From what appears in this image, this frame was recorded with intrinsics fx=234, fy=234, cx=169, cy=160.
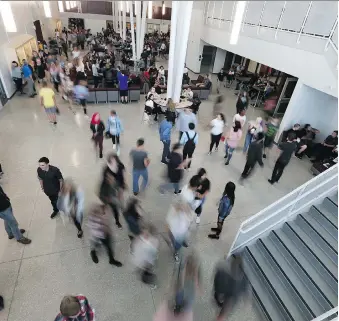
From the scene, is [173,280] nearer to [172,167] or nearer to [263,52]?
[172,167]

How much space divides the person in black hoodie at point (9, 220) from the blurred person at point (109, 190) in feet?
5.15

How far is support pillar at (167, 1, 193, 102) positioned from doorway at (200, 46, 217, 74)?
33.7ft

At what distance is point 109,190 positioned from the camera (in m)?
4.51

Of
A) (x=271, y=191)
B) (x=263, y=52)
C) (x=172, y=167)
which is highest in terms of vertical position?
(x=263, y=52)

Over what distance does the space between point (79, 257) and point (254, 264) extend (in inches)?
133

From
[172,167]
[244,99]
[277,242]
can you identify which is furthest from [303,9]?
[277,242]

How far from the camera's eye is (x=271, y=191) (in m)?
6.81

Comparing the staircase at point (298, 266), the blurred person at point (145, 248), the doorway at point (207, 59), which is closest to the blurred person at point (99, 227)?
the blurred person at point (145, 248)

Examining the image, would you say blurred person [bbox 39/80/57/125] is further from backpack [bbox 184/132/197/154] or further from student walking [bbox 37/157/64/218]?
backpack [bbox 184/132/197/154]

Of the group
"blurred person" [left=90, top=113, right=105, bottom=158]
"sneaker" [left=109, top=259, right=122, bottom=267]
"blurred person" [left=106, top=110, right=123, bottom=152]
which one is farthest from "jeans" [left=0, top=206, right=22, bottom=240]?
"blurred person" [left=106, top=110, right=123, bottom=152]

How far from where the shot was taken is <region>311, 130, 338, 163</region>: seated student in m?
7.88

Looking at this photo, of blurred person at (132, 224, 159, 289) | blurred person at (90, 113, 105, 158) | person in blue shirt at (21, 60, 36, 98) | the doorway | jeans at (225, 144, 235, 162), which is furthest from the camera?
the doorway

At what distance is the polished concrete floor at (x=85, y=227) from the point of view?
393 cm

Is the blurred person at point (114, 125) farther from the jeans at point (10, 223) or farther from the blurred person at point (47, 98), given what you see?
the jeans at point (10, 223)
